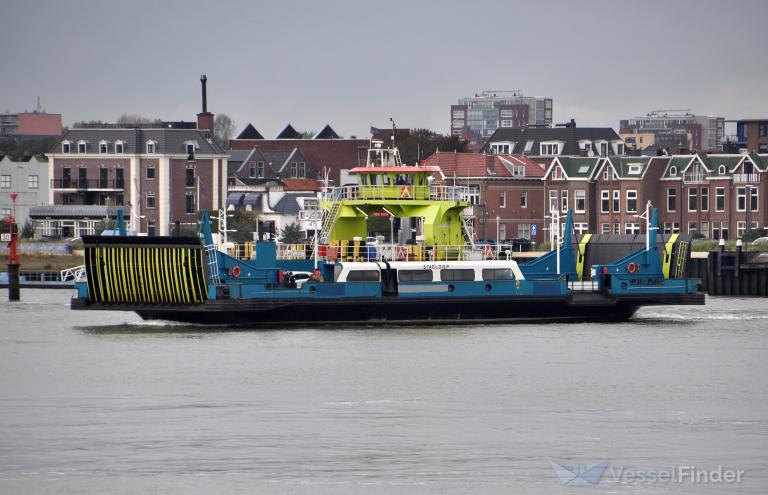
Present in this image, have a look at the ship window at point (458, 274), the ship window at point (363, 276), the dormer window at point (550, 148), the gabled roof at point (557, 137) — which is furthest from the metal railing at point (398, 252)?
the gabled roof at point (557, 137)

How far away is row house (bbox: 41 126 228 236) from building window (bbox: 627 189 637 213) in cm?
2769

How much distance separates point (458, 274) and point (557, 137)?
6425 centimetres

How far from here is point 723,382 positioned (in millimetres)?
36125

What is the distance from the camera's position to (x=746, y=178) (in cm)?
9212

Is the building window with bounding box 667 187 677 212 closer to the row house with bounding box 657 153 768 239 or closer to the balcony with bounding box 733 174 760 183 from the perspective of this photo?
the row house with bounding box 657 153 768 239

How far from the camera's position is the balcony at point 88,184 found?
326ft

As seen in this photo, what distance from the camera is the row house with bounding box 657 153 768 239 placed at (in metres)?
91.7

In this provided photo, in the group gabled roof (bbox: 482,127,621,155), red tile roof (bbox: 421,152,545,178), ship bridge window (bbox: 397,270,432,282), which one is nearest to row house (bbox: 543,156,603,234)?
red tile roof (bbox: 421,152,545,178)

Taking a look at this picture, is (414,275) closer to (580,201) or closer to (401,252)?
(401,252)

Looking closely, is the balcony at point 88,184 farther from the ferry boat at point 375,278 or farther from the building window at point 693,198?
the ferry boat at point 375,278

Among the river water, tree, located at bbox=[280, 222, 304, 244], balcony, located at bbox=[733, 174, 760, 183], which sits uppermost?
balcony, located at bbox=[733, 174, 760, 183]

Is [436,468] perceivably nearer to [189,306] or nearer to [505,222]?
[189,306]

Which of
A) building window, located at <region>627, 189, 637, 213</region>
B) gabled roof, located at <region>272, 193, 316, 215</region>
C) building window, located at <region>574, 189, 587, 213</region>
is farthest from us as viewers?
gabled roof, located at <region>272, 193, 316, 215</region>

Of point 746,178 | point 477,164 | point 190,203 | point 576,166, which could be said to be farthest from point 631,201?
point 190,203
